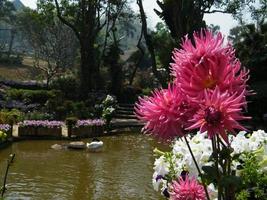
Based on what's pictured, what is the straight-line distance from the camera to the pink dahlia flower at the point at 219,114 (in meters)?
1.48

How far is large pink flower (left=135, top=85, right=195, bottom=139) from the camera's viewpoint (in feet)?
5.28

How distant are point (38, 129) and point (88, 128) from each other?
2.02 metres

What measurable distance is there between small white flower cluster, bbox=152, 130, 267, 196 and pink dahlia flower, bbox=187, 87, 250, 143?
102 cm

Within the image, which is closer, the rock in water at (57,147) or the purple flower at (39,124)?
the rock in water at (57,147)

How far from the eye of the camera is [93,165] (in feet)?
42.4

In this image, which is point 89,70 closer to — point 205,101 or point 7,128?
point 7,128

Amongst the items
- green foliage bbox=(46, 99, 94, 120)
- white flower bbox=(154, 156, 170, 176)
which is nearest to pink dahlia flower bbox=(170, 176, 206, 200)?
white flower bbox=(154, 156, 170, 176)

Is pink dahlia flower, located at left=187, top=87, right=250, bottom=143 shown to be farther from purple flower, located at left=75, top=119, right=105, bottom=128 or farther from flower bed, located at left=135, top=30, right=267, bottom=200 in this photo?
purple flower, located at left=75, top=119, right=105, bottom=128

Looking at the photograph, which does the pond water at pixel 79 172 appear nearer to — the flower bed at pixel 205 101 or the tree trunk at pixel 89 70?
the flower bed at pixel 205 101

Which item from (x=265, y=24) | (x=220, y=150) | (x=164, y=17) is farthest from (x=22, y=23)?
(x=220, y=150)

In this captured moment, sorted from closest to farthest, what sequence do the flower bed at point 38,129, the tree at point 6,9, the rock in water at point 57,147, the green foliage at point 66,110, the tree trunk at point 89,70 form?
the rock in water at point 57,147
the flower bed at point 38,129
the green foliage at point 66,110
the tree trunk at point 89,70
the tree at point 6,9

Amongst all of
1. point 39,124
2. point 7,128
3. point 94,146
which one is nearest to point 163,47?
point 39,124

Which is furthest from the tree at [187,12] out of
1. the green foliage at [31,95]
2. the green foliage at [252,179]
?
the green foliage at [252,179]

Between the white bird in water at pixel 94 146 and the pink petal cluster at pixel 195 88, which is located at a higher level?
the pink petal cluster at pixel 195 88
